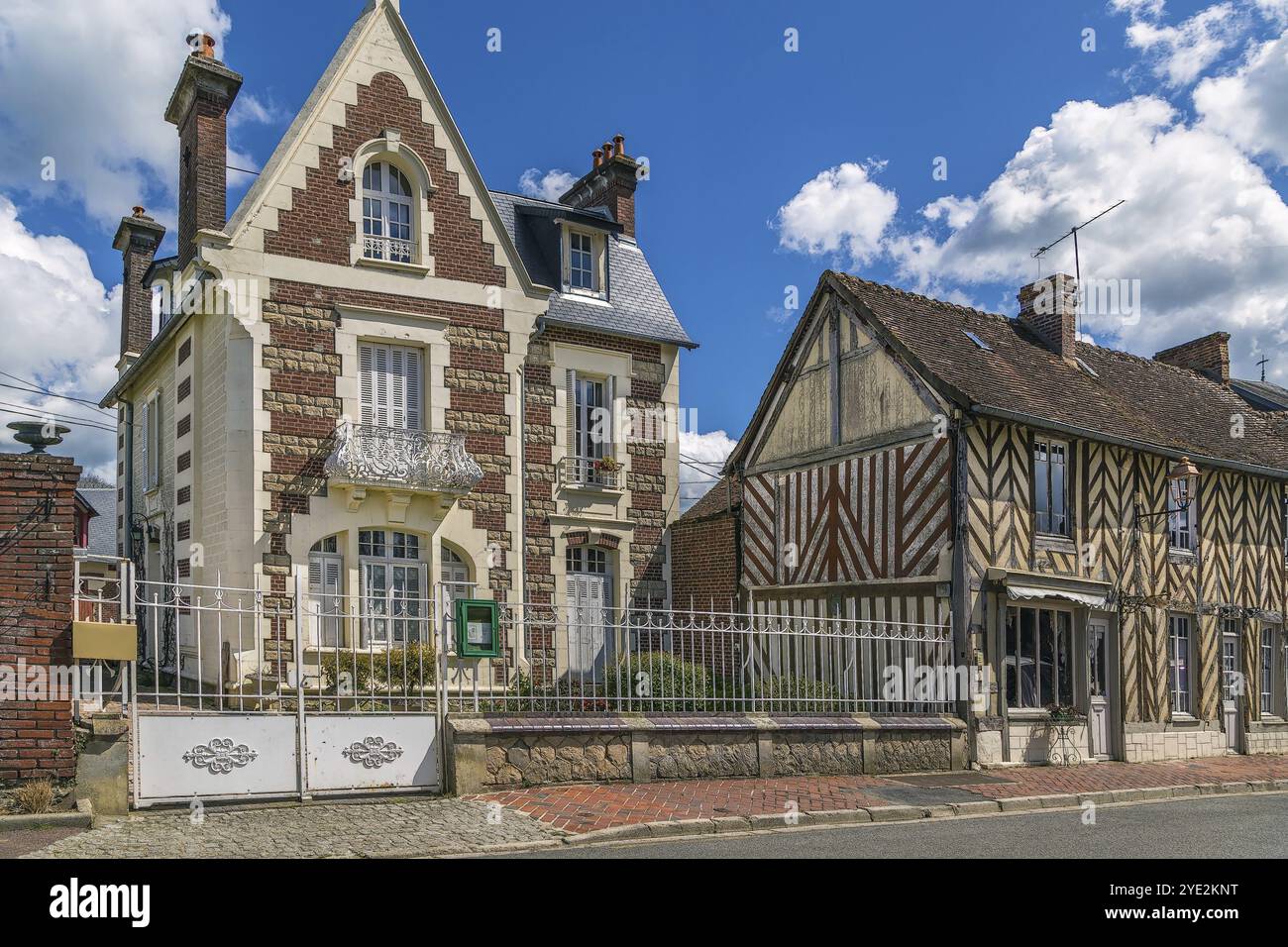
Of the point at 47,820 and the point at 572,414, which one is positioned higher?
the point at 572,414

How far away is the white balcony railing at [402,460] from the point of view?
45.9 ft

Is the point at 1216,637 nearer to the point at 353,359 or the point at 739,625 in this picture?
the point at 739,625

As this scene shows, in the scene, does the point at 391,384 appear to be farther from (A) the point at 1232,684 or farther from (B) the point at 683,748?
(A) the point at 1232,684

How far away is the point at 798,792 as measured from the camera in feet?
33.6

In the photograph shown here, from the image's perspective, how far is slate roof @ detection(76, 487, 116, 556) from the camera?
3688 cm

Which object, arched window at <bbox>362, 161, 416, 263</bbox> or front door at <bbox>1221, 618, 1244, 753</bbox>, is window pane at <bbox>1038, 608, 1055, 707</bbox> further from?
arched window at <bbox>362, 161, 416, 263</bbox>

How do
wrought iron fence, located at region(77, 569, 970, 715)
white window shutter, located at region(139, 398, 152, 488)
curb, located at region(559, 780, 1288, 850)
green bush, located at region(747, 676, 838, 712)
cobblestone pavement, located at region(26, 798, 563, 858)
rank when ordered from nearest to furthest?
cobblestone pavement, located at region(26, 798, 563, 858) < curb, located at region(559, 780, 1288, 850) < wrought iron fence, located at region(77, 569, 970, 715) < green bush, located at region(747, 676, 838, 712) < white window shutter, located at region(139, 398, 152, 488)

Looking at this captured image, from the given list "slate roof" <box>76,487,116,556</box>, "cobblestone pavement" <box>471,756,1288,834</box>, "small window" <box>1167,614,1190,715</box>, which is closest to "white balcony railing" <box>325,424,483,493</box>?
"cobblestone pavement" <box>471,756,1288,834</box>

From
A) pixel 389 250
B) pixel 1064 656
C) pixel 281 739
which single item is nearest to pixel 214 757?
pixel 281 739

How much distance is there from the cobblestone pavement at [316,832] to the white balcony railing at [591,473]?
8.20m

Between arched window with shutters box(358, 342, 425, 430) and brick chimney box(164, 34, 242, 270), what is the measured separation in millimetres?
2814

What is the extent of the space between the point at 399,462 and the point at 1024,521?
842 cm

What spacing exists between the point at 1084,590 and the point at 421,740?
32.1 ft

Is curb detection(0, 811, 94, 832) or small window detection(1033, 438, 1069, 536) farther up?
small window detection(1033, 438, 1069, 536)
